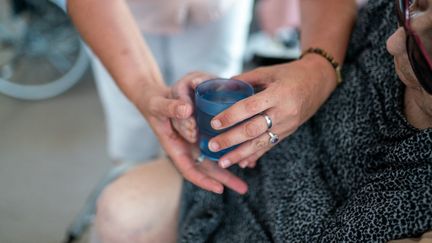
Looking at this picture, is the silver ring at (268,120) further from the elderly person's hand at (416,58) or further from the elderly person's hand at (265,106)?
the elderly person's hand at (416,58)

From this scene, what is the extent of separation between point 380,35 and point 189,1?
1.82 feet

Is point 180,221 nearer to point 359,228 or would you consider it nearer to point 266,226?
point 266,226

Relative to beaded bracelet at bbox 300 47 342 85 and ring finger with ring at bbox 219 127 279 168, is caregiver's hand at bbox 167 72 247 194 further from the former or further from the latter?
beaded bracelet at bbox 300 47 342 85

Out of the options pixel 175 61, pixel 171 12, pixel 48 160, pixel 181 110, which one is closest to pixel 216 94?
pixel 181 110

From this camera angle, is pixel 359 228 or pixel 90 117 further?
pixel 90 117

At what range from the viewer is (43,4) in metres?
2.32

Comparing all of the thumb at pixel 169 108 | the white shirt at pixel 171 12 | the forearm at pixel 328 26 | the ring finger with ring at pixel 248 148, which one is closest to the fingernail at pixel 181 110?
the thumb at pixel 169 108

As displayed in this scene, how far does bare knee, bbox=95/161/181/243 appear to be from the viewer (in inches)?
33.1

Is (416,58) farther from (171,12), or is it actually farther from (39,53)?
(39,53)

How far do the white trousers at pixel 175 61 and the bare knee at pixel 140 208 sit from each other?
18.2 inches

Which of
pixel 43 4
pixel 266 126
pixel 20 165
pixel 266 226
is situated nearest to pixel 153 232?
pixel 266 226

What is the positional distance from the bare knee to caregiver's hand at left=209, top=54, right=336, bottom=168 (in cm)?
18

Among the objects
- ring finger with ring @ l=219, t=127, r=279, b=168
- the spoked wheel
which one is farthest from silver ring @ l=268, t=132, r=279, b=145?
the spoked wheel

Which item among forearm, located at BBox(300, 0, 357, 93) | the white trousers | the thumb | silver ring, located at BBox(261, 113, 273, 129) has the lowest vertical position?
the white trousers
